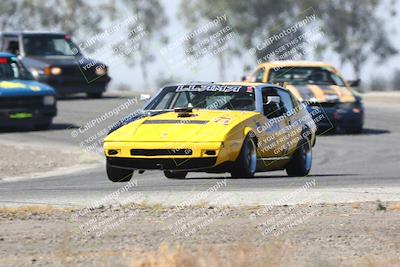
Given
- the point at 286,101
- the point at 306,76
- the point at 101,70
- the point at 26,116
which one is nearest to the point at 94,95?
the point at 101,70

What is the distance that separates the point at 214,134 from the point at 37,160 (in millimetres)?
7231

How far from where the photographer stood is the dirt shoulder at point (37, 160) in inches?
691

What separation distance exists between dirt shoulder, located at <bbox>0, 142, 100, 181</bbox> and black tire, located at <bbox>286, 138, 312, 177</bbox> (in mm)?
4100

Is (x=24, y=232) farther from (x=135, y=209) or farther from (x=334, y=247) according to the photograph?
(x=334, y=247)

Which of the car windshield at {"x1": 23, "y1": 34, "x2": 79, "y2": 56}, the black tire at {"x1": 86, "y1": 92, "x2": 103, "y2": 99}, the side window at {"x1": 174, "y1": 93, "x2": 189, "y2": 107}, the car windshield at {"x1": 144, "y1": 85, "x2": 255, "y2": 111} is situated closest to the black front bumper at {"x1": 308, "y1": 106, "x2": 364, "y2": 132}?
the car windshield at {"x1": 144, "y1": 85, "x2": 255, "y2": 111}

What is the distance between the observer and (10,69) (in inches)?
956

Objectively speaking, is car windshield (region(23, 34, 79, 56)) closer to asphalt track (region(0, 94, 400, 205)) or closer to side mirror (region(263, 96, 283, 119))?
asphalt track (region(0, 94, 400, 205))

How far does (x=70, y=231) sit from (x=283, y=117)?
578 cm

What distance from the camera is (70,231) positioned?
363 inches

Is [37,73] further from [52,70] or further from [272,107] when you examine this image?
[272,107]

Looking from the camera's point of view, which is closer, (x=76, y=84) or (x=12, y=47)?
(x=12, y=47)

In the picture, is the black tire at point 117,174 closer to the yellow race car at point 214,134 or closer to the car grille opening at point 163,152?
the yellow race car at point 214,134

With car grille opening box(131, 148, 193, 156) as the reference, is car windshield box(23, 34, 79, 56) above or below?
below

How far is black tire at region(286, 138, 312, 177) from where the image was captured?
14.8 meters
